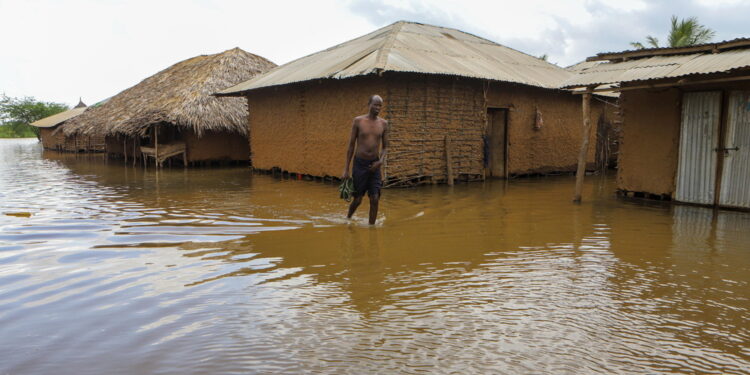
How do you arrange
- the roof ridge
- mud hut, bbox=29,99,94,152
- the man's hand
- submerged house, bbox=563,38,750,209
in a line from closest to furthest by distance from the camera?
the man's hand
submerged house, bbox=563,38,750,209
the roof ridge
mud hut, bbox=29,99,94,152

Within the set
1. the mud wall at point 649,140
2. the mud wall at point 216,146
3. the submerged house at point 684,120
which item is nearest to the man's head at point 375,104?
the submerged house at point 684,120

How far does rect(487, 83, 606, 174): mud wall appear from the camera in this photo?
40.4 ft

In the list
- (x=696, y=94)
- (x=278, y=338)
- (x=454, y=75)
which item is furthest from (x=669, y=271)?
(x=454, y=75)

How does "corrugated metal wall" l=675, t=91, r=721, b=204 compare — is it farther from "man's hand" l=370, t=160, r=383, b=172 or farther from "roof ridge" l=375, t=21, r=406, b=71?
"man's hand" l=370, t=160, r=383, b=172

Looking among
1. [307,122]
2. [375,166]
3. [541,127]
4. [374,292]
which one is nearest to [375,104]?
[375,166]

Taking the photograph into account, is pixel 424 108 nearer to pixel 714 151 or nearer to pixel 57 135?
pixel 714 151

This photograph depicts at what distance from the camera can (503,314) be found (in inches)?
133

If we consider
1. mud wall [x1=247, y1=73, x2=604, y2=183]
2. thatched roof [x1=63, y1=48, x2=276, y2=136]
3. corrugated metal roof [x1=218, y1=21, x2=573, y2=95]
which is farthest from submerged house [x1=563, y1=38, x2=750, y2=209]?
thatched roof [x1=63, y1=48, x2=276, y2=136]

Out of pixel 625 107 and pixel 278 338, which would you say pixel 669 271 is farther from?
pixel 625 107

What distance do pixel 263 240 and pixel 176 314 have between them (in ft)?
7.33

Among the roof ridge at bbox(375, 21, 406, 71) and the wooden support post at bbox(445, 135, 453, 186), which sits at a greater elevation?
the roof ridge at bbox(375, 21, 406, 71)

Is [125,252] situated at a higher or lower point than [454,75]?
lower

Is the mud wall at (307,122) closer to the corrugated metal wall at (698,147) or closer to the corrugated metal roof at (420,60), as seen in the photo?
the corrugated metal roof at (420,60)

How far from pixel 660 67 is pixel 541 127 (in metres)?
5.18
